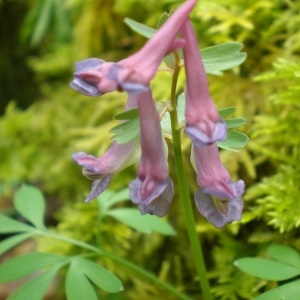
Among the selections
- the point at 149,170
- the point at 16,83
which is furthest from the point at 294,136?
the point at 16,83

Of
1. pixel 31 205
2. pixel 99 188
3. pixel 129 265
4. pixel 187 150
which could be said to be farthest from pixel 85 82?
pixel 187 150

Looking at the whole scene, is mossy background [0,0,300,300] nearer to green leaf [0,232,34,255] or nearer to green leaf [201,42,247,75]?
green leaf [0,232,34,255]

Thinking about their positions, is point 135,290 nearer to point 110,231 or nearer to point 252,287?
point 110,231

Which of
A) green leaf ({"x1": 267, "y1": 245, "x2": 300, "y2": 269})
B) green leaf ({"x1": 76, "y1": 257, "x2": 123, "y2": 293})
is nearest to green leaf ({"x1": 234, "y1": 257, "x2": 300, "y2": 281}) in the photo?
green leaf ({"x1": 267, "y1": 245, "x2": 300, "y2": 269})

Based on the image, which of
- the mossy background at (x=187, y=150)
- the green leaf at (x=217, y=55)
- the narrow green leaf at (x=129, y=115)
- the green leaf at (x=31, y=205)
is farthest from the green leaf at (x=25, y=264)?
the green leaf at (x=217, y=55)

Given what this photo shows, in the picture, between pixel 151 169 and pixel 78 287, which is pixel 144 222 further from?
pixel 151 169
